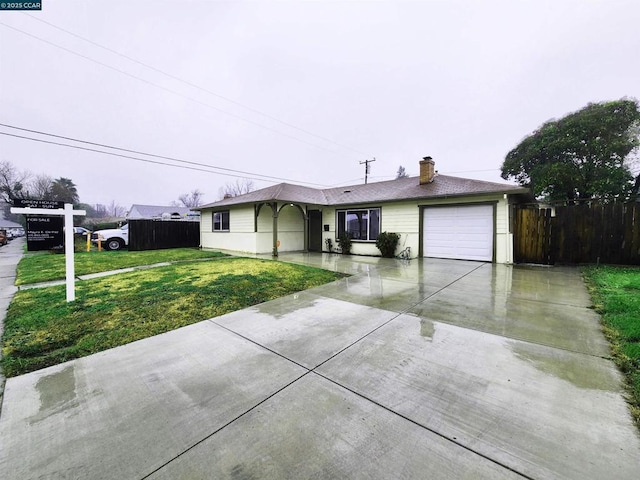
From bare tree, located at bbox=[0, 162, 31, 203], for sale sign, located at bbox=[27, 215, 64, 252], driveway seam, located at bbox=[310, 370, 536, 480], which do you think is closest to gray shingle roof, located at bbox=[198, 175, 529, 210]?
for sale sign, located at bbox=[27, 215, 64, 252]

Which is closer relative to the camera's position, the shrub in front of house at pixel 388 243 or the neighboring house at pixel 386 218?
the neighboring house at pixel 386 218

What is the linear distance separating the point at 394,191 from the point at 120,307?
10688 millimetres

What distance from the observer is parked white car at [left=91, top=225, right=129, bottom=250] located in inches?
560

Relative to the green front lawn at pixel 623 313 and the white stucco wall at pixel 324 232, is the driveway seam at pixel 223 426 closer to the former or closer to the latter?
the green front lawn at pixel 623 313

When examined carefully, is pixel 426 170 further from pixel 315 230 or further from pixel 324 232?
pixel 315 230

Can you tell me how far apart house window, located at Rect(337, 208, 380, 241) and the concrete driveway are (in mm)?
8371

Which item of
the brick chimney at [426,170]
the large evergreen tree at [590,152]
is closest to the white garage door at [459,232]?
the brick chimney at [426,170]

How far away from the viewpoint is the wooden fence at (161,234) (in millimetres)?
14148

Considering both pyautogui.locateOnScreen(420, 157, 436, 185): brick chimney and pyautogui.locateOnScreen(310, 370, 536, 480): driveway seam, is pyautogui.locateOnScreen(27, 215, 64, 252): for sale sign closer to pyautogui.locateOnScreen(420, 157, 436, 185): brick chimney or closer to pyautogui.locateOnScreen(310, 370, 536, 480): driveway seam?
pyautogui.locateOnScreen(310, 370, 536, 480): driveway seam

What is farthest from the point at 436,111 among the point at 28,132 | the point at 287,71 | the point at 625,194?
the point at 28,132

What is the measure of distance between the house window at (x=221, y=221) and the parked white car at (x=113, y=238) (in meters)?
4.80

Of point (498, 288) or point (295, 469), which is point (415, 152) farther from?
point (295, 469)

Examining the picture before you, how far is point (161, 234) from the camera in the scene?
49.2ft

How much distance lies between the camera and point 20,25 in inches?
352
